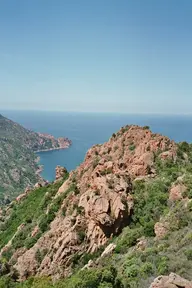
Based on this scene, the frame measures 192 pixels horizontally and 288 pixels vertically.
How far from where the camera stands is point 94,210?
27.9 m

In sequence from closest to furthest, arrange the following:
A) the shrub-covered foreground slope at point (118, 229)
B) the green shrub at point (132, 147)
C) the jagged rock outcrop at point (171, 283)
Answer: the jagged rock outcrop at point (171, 283) → the shrub-covered foreground slope at point (118, 229) → the green shrub at point (132, 147)

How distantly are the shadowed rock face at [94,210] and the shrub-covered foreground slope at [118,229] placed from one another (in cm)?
7

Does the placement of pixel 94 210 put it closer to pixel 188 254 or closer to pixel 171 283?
pixel 188 254

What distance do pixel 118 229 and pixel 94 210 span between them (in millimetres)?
2540

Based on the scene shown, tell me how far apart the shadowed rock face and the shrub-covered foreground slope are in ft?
0.24

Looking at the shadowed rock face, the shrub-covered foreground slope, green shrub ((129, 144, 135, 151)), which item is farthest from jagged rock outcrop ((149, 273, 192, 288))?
green shrub ((129, 144, 135, 151))

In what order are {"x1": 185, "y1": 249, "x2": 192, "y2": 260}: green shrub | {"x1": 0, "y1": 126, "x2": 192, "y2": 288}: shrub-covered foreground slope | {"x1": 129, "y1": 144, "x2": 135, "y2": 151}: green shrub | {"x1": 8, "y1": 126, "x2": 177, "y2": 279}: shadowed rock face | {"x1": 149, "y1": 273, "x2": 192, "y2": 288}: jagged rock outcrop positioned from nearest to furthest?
{"x1": 149, "y1": 273, "x2": 192, "y2": 288}: jagged rock outcrop → {"x1": 185, "y1": 249, "x2": 192, "y2": 260}: green shrub → {"x1": 0, "y1": 126, "x2": 192, "y2": 288}: shrub-covered foreground slope → {"x1": 8, "y1": 126, "x2": 177, "y2": 279}: shadowed rock face → {"x1": 129, "y1": 144, "x2": 135, "y2": 151}: green shrub

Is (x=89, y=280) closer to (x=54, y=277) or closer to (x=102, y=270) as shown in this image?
(x=102, y=270)

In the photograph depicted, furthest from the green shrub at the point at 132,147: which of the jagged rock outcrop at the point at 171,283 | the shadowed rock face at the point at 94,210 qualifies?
the jagged rock outcrop at the point at 171,283

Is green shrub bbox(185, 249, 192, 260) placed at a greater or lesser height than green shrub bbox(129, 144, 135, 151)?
lesser

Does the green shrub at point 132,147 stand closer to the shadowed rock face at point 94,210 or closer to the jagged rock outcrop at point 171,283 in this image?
the shadowed rock face at point 94,210

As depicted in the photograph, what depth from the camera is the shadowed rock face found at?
A: 26.9 meters

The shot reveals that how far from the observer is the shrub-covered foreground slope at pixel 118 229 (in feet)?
64.2

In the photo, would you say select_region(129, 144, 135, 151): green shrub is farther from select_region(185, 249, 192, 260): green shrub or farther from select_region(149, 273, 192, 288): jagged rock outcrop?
select_region(149, 273, 192, 288): jagged rock outcrop
